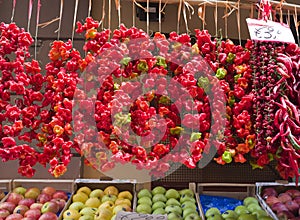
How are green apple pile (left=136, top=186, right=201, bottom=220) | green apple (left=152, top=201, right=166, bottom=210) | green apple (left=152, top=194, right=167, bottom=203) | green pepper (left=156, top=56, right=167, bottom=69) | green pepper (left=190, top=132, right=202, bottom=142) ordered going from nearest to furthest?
green pepper (left=190, top=132, right=202, bottom=142)
green pepper (left=156, top=56, right=167, bottom=69)
green apple pile (left=136, top=186, right=201, bottom=220)
green apple (left=152, top=201, right=166, bottom=210)
green apple (left=152, top=194, right=167, bottom=203)

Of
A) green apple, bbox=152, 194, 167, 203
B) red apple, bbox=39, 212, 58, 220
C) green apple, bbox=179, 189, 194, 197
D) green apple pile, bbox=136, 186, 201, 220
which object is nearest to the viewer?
red apple, bbox=39, 212, 58, 220

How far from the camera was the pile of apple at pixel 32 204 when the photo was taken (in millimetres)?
2402

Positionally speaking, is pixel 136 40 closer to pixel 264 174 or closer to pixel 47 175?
pixel 264 174

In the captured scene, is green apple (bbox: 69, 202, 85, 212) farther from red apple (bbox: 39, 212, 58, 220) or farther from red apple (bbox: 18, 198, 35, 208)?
red apple (bbox: 18, 198, 35, 208)

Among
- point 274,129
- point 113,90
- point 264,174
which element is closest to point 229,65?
point 274,129

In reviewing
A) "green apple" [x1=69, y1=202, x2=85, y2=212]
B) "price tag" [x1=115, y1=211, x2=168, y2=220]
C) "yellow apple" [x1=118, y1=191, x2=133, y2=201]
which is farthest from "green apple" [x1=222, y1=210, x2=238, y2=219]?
"green apple" [x1=69, y1=202, x2=85, y2=212]

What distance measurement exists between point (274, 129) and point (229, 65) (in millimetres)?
412

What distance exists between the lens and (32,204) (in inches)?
101

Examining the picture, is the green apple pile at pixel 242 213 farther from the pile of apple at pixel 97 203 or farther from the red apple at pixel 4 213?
the red apple at pixel 4 213

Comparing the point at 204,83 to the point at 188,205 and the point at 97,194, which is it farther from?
the point at 97,194

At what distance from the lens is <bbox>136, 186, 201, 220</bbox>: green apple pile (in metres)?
2.44

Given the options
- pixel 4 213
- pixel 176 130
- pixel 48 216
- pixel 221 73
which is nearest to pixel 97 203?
pixel 48 216

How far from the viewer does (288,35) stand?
210 centimetres

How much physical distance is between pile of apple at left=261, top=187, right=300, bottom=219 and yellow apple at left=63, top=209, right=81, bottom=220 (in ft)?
3.90
